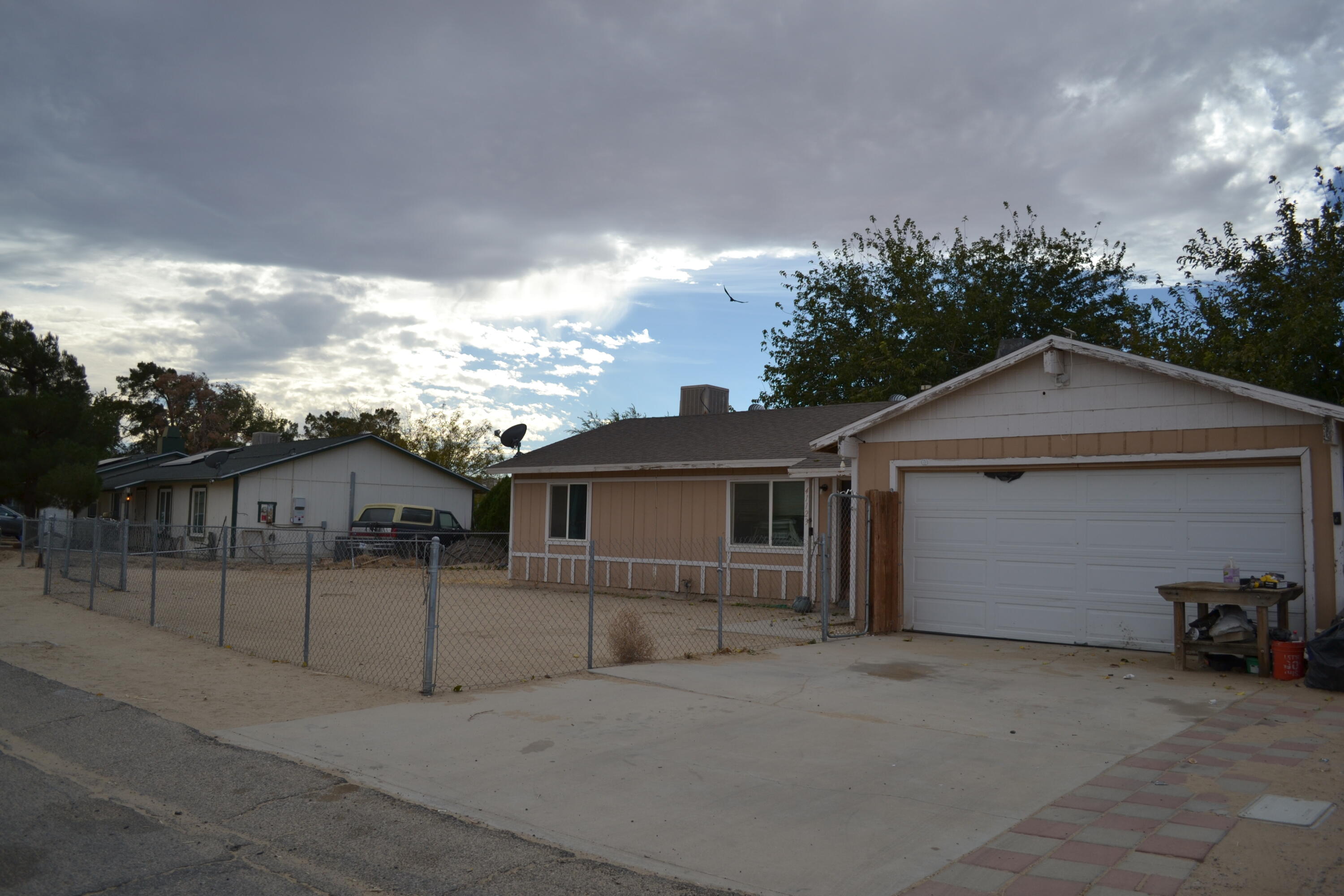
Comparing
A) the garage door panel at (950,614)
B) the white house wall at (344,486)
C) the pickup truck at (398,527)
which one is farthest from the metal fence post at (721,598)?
the white house wall at (344,486)

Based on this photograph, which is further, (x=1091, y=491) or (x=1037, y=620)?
(x=1037, y=620)

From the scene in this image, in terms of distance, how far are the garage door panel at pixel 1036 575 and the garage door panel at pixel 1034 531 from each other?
222 millimetres

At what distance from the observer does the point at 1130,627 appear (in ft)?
35.6

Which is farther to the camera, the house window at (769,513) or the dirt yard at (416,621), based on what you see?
the house window at (769,513)

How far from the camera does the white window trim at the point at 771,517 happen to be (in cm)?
1650

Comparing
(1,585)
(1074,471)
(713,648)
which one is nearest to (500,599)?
(713,648)

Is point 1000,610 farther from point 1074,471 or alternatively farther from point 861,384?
point 861,384

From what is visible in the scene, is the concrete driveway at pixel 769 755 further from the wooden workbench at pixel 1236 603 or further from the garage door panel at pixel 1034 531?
the garage door panel at pixel 1034 531

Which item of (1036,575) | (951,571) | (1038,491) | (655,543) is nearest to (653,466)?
(655,543)

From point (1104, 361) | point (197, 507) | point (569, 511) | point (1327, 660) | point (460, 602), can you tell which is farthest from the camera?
point (197, 507)

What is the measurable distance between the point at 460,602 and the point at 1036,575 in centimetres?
1020

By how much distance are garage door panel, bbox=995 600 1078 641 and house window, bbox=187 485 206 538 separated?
86.8 feet

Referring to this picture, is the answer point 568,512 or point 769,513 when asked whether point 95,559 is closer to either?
point 568,512

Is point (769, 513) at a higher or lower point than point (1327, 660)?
higher
